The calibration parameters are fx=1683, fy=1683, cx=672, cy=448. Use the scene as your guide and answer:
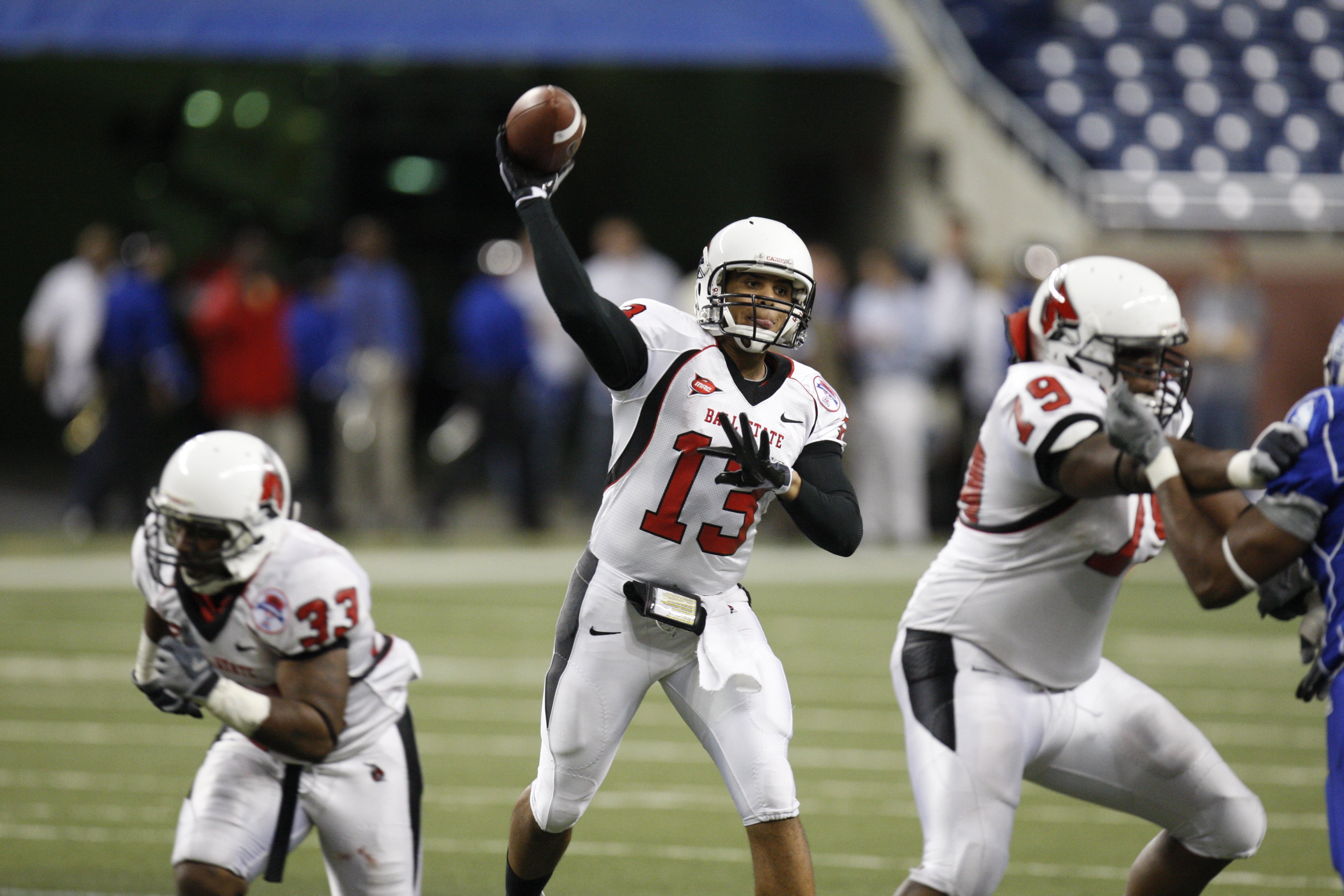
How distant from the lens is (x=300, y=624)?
3754mm

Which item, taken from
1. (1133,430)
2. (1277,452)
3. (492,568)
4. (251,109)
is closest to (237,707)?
(1133,430)

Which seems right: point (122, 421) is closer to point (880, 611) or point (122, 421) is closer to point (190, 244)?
point (880, 611)

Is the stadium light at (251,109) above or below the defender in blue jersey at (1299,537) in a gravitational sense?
above

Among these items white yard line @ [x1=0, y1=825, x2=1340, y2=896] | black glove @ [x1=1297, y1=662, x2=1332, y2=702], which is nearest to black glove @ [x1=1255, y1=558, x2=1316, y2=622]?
black glove @ [x1=1297, y1=662, x2=1332, y2=702]

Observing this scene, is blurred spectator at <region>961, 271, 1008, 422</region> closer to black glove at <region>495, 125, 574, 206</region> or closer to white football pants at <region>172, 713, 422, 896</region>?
black glove at <region>495, 125, 574, 206</region>

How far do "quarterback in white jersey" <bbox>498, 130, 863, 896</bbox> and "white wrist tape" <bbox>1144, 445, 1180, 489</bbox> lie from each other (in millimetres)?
748

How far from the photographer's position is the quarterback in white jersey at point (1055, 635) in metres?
3.72

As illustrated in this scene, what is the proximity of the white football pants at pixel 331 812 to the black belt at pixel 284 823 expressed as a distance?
0.01m

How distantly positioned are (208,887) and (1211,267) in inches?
404

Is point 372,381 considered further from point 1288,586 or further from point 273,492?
point 1288,586

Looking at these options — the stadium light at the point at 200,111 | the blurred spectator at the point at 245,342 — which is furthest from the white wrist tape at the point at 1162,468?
the stadium light at the point at 200,111

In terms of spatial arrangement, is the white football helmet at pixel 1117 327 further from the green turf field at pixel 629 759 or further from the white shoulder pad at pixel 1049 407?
the green turf field at pixel 629 759

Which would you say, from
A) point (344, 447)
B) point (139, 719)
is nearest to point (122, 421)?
point (344, 447)

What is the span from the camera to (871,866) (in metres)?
5.35
